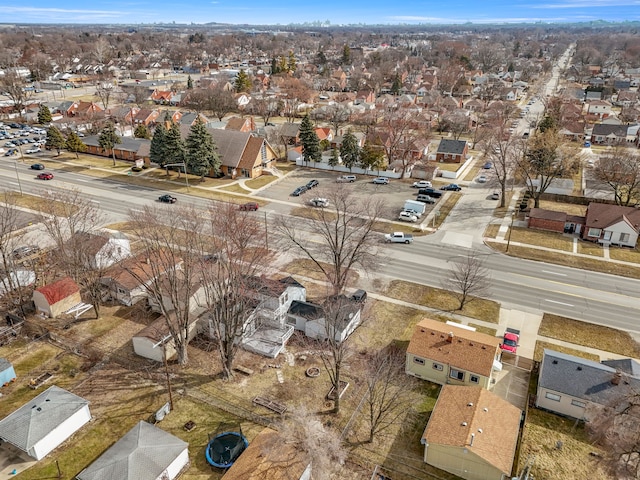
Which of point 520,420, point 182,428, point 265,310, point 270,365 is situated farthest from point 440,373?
point 182,428

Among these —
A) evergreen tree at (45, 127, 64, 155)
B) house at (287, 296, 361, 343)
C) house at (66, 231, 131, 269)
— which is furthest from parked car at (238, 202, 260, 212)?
evergreen tree at (45, 127, 64, 155)

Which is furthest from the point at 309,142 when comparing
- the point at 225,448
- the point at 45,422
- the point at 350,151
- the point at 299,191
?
the point at 45,422

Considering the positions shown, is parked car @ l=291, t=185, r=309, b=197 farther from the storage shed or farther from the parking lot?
the storage shed

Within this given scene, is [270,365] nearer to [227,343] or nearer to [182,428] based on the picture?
[227,343]

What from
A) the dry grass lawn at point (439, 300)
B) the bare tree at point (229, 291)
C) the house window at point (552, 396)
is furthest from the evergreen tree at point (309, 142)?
the house window at point (552, 396)

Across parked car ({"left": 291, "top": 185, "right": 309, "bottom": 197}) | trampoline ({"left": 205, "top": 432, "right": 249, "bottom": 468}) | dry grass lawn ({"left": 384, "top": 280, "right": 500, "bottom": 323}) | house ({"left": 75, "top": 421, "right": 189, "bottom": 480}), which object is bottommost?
trampoline ({"left": 205, "top": 432, "right": 249, "bottom": 468})
